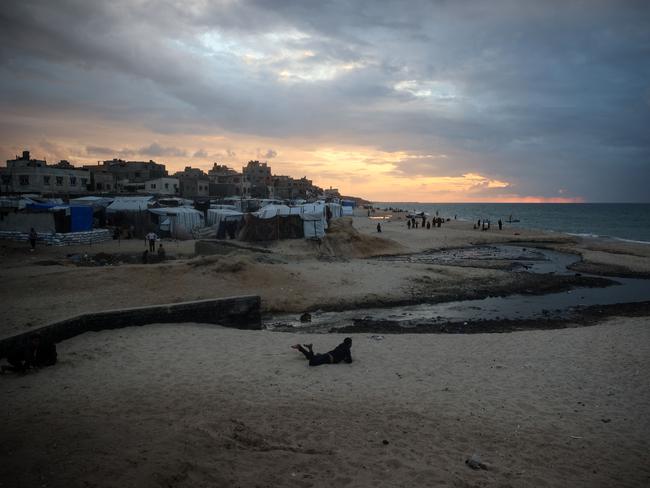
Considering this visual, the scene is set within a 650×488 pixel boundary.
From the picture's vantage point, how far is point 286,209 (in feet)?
128

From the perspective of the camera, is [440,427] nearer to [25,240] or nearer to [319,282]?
[319,282]

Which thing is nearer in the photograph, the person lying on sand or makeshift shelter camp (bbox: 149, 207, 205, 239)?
the person lying on sand

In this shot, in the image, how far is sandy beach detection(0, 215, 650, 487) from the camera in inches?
229

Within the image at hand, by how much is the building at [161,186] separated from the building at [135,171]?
5718 millimetres

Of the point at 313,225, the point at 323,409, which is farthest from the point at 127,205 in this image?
the point at 323,409

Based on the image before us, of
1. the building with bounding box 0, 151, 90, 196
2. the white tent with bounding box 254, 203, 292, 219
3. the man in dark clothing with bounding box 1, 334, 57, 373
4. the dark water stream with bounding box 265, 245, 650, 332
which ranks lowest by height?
the dark water stream with bounding box 265, 245, 650, 332

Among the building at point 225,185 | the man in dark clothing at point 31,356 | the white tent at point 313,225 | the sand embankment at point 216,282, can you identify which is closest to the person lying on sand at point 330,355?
the man in dark clothing at point 31,356

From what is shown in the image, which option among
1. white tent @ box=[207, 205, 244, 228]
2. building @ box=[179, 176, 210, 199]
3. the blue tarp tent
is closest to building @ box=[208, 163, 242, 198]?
building @ box=[179, 176, 210, 199]

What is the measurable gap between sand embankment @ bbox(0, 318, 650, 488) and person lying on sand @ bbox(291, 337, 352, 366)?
0.27m

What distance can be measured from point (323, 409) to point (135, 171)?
242 feet

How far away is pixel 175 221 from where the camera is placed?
3788 centimetres

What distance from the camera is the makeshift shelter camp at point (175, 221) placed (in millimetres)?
37312

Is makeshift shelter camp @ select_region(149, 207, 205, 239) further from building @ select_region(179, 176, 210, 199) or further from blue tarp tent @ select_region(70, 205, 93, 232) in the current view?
building @ select_region(179, 176, 210, 199)

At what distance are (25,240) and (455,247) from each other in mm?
35866
